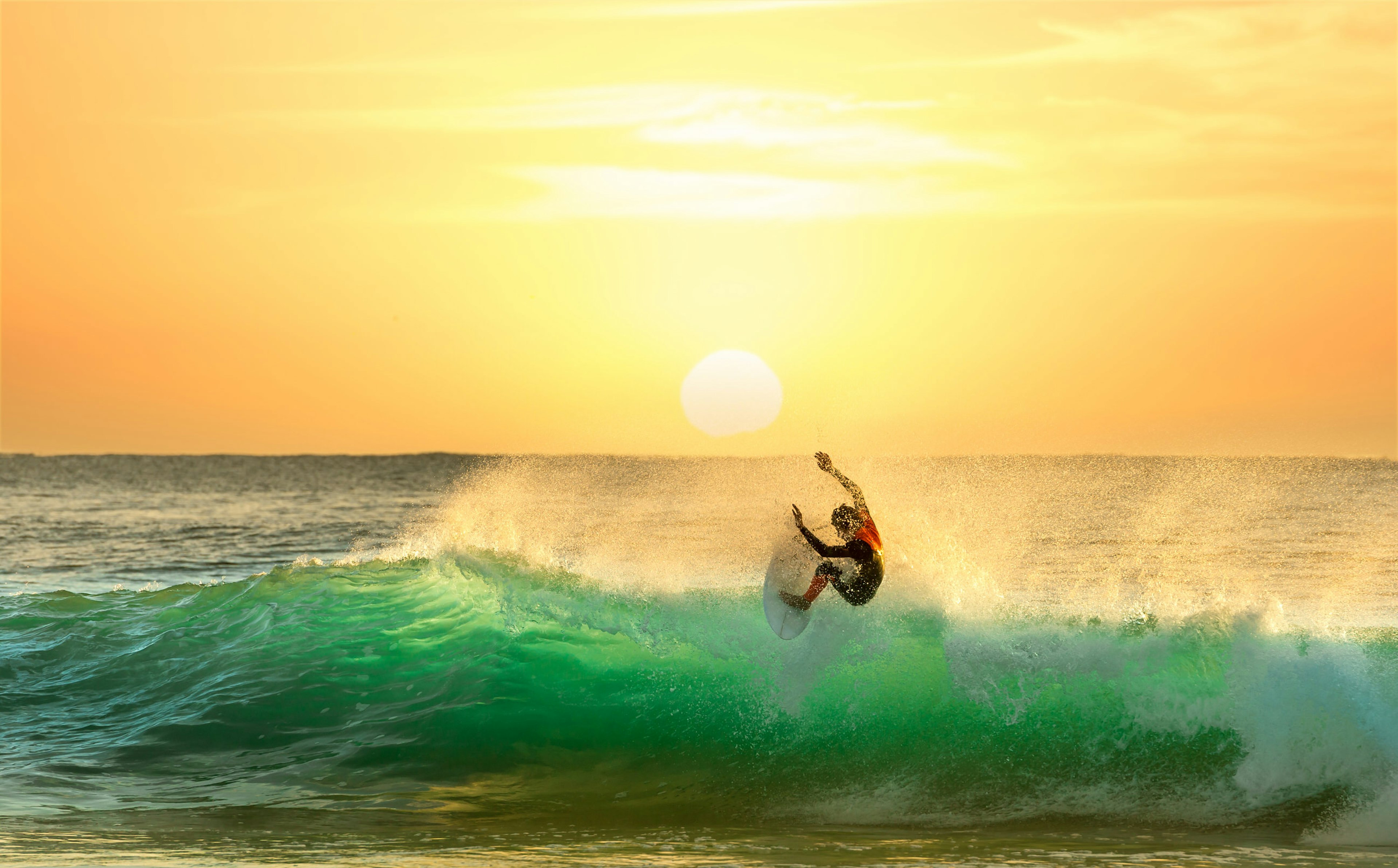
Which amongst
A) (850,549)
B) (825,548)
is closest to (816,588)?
(850,549)

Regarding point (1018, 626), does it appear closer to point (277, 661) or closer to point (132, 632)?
point (277, 661)

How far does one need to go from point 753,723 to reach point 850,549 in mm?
2150

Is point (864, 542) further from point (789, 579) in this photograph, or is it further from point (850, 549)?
point (789, 579)

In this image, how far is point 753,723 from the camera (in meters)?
12.2

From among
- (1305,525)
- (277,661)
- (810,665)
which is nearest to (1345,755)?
(810,665)

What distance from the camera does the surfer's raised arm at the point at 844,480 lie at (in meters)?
11.1

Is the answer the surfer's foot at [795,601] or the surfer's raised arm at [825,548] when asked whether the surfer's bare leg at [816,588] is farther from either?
the surfer's raised arm at [825,548]

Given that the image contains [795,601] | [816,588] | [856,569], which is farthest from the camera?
[795,601]

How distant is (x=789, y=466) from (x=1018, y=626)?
7453 millimetres

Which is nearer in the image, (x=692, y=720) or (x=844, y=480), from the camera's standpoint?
(x=844, y=480)

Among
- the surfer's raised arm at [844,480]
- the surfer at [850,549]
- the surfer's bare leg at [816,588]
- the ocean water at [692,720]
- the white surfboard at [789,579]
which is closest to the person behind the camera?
the ocean water at [692,720]

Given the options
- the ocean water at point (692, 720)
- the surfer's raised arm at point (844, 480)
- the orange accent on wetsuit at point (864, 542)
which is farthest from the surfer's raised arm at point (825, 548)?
the ocean water at point (692, 720)

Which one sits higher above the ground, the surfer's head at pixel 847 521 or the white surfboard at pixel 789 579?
the surfer's head at pixel 847 521

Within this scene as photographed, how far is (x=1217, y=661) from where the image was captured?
39.4ft
